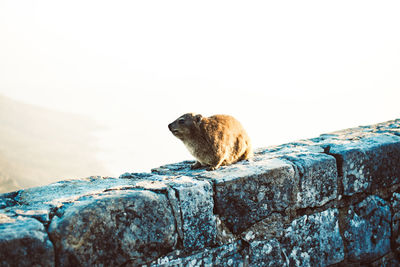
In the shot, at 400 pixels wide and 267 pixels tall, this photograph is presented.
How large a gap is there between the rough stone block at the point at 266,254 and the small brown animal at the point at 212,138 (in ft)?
3.19

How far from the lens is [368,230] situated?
2803 millimetres

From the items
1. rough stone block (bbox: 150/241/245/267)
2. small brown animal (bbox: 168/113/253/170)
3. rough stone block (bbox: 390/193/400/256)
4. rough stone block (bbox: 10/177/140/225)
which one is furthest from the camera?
small brown animal (bbox: 168/113/253/170)

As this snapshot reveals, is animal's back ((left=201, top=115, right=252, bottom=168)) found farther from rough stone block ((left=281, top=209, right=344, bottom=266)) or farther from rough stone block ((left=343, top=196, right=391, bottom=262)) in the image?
rough stone block ((left=343, top=196, right=391, bottom=262))

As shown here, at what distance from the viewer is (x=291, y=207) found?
8.06 ft

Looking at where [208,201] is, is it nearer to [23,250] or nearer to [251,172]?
[251,172]

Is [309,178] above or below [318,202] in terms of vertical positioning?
above

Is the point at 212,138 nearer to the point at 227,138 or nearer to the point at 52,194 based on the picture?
the point at 227,138

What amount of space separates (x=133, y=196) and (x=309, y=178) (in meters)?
1.47

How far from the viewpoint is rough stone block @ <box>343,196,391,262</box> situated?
8.92 ft

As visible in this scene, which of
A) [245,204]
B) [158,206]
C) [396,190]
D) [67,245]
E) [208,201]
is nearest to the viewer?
[67,245]

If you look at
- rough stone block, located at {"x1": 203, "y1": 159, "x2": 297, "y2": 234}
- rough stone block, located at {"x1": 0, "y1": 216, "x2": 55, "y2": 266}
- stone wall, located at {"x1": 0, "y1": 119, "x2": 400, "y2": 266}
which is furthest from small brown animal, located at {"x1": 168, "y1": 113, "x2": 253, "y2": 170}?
rough stone block, located at {"x1": 0, "y1": 216, "x2": 55, "y2": 266}

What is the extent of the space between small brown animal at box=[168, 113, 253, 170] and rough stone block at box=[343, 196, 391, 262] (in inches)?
45.8

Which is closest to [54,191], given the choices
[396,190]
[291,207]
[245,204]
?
[245,204]

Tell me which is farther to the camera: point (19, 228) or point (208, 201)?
point (208, 201)
